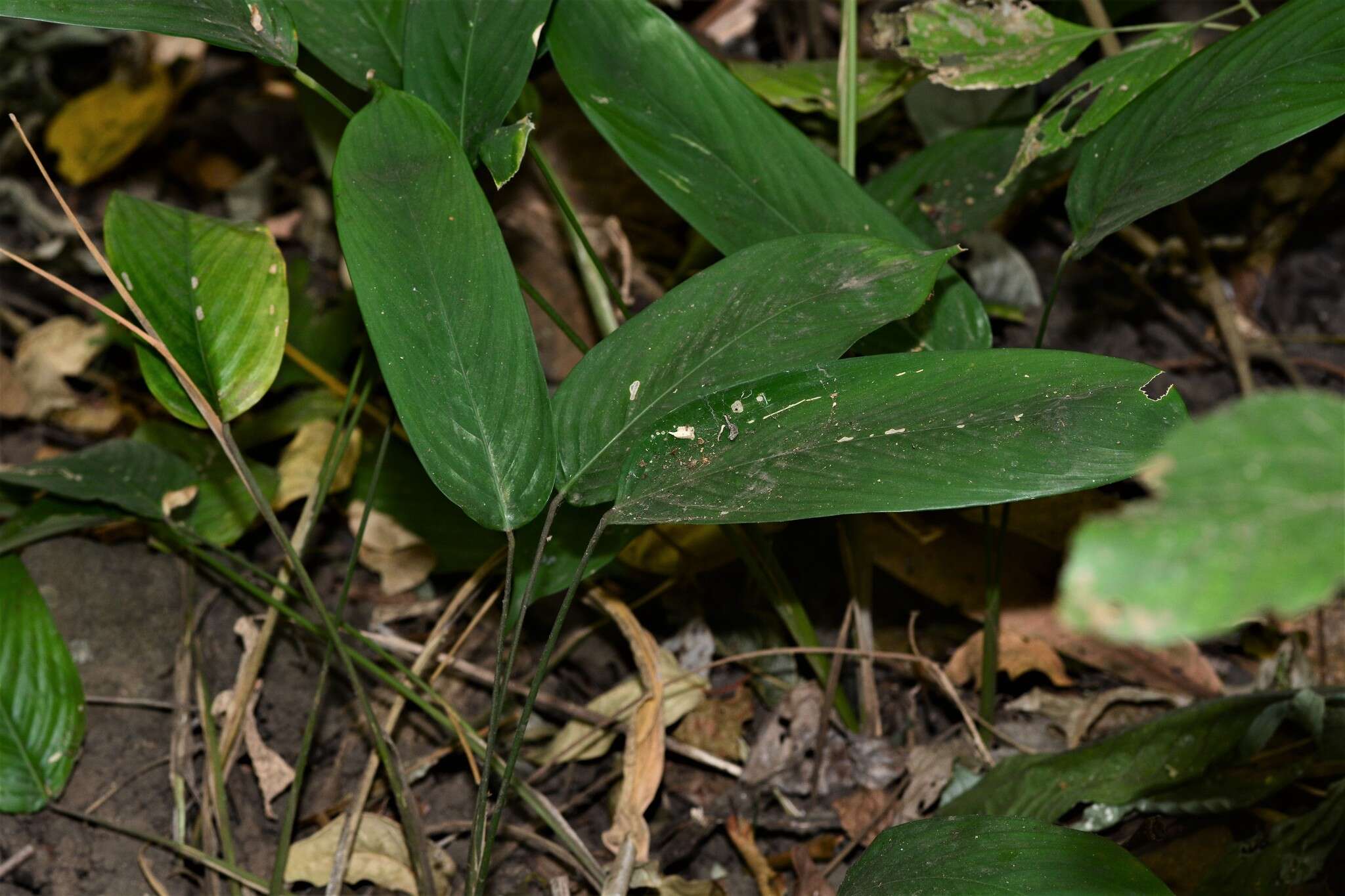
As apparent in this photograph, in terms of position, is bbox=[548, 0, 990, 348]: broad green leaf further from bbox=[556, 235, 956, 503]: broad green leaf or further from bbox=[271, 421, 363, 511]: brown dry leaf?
bbox=[271, 421, 363, 511]: brown dry leaf

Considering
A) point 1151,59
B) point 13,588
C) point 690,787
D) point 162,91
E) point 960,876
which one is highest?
point 1151,59

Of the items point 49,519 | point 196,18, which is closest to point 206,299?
point 196,18

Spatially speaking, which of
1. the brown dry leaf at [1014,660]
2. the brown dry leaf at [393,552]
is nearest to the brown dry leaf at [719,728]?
the brown dry leaf at [1014,660]

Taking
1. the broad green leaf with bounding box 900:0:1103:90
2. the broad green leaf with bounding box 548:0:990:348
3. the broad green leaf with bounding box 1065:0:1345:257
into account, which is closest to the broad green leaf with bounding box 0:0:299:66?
the broad green leaf with bounding box 548:0:990:348

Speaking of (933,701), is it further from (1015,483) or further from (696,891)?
(1015,483)

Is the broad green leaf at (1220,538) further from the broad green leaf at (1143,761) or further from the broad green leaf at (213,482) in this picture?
the broad green leaf at (213,482)

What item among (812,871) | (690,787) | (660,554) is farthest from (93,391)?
(812,871)
